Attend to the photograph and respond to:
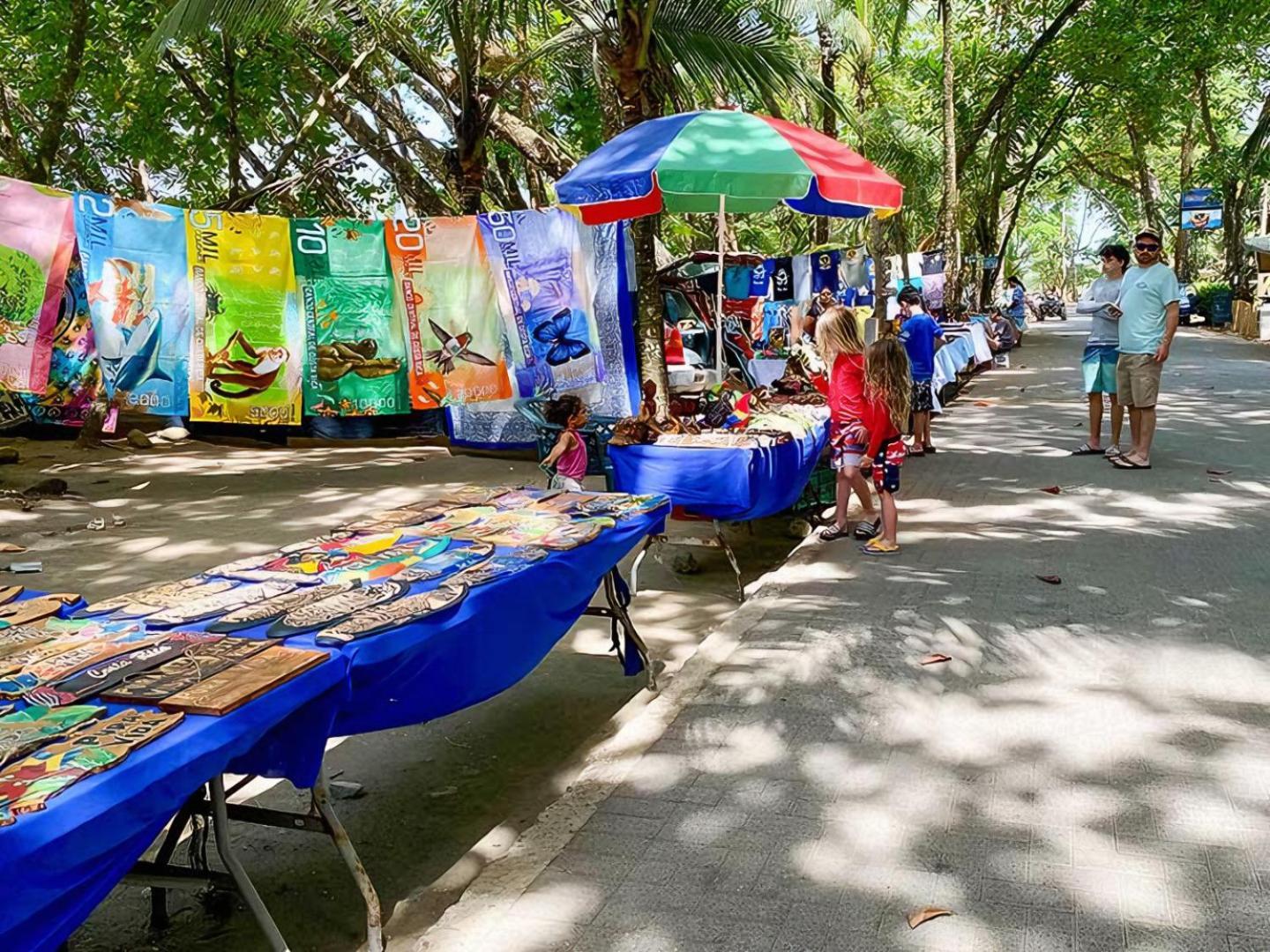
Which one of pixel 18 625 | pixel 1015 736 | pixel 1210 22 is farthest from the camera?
pixel 1210 22

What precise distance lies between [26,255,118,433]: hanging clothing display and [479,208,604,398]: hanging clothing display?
2.90 metres

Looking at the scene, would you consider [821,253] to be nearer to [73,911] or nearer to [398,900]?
[398,900]

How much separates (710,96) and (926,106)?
20.1m

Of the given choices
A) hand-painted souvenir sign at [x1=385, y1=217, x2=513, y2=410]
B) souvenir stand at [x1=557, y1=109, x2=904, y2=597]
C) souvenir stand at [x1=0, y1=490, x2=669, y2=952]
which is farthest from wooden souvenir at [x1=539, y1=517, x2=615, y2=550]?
hand-painted souvenir sign at [x1=385, y1=217, x2=513, y2=410]

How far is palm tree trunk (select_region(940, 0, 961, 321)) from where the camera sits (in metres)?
18.1

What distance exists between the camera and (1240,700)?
409 centimetres

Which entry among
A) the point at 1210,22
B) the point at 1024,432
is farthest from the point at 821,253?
the point at 1210,22

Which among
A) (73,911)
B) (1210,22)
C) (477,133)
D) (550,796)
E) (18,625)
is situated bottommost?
(550,796)

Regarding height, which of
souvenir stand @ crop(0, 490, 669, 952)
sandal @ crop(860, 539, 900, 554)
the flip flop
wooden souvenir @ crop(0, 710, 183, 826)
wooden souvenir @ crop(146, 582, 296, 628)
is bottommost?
sandal @ crop(860, 539, 900, 554)

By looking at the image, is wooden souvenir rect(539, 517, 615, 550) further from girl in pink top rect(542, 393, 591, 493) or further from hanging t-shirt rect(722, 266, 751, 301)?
hanging t-shirt rect(722, 266, 751, 301)

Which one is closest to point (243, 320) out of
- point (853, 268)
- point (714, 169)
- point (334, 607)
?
point (714, 169)

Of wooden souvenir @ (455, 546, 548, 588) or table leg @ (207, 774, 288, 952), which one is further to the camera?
wooden souvenir @ (455, 546, 548, 588)

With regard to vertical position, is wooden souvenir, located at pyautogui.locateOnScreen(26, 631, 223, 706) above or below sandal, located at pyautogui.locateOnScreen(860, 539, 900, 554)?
above

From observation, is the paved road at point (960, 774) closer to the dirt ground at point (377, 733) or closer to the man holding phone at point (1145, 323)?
the dirt ground at point (377, 733)
